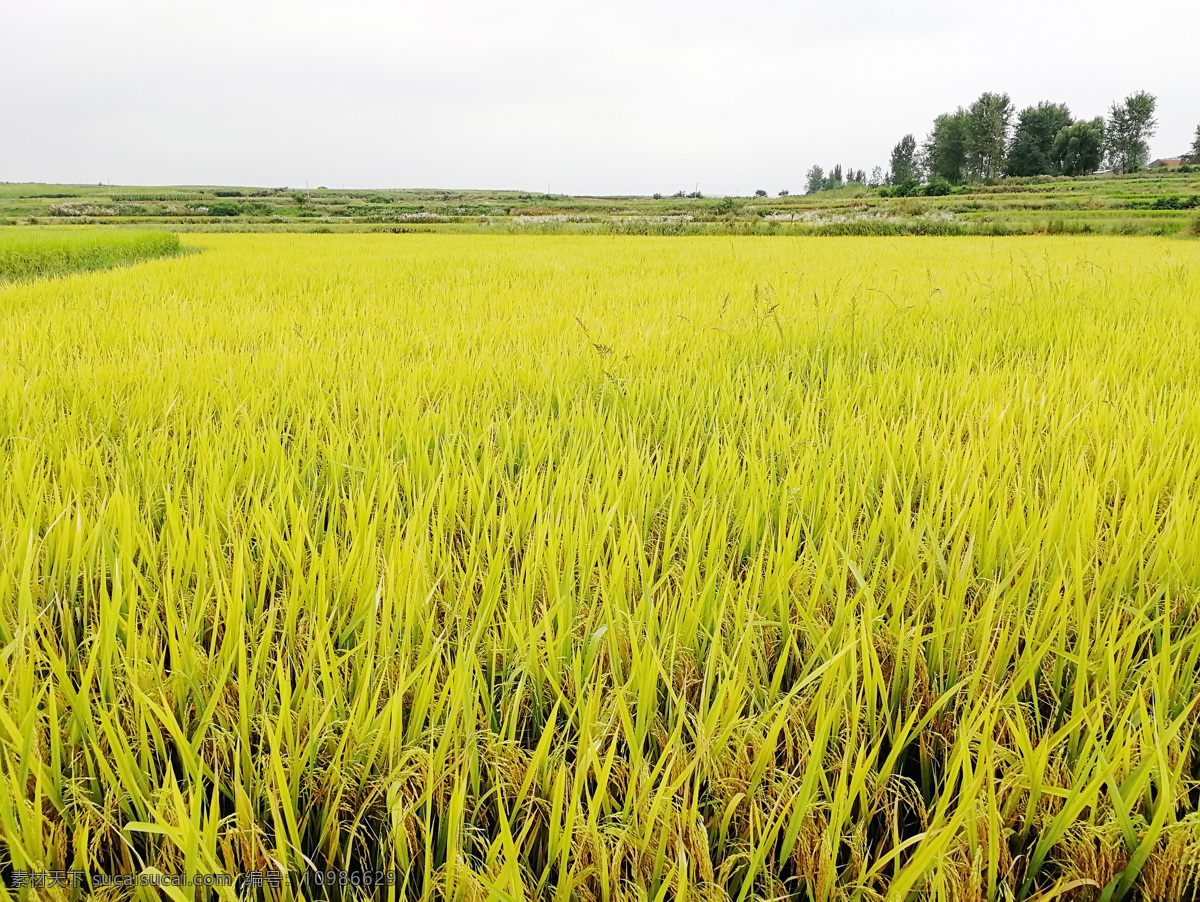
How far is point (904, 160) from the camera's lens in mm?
87000

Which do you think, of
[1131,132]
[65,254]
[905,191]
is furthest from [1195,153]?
[65,254]

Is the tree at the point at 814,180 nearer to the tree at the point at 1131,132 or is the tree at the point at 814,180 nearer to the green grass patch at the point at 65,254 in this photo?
the tree at the point at 1131,132

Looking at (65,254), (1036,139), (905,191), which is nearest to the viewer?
(65,254)

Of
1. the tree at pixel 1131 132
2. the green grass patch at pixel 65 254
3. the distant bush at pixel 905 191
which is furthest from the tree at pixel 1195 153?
the green grass patch at pixel 65 254

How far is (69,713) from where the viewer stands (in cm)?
70

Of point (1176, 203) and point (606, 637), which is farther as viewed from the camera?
point (1176, 203)

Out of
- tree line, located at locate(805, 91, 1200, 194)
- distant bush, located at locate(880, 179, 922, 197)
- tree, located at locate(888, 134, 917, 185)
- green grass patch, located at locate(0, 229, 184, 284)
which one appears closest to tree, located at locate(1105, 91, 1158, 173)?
tree line, located at locate(805, 91, 1200, 194)

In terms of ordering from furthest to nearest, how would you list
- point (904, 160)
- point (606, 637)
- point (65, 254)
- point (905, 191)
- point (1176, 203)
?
1. point (904, 160)
2. point (905, 191)
3. point (1176, 203)
4. point (65, 254)
5. point (606, 637)

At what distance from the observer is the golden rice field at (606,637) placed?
1.86 feet

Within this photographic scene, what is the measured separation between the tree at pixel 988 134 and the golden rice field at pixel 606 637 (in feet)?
238

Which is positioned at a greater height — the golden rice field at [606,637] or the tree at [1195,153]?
the tree at [1195,153]

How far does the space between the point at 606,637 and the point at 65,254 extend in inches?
422

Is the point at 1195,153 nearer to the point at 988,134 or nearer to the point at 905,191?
the point at 988,134

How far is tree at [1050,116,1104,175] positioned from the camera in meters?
55.8
